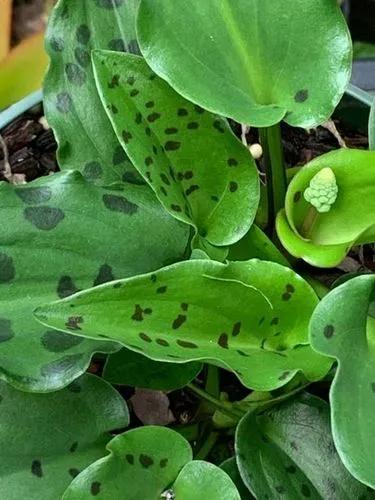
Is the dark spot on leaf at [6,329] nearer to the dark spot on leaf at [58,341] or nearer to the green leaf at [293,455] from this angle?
the dark spot on leaf at [58,341]

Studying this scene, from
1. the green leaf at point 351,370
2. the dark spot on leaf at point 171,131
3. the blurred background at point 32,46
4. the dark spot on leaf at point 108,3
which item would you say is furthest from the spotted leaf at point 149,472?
the blurred background at point 32,46

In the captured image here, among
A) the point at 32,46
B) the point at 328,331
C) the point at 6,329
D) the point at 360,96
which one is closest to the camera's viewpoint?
the point at 328,331

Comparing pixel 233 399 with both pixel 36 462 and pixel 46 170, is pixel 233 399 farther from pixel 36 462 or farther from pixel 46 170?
pixel 46 170

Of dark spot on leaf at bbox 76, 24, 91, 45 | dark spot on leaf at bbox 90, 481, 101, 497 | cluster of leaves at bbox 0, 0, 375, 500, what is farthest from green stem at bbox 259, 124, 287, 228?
dark spot on leaf at bbox 90, 481, 101, 497

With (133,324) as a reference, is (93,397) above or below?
below

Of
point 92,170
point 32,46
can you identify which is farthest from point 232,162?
point 32,46

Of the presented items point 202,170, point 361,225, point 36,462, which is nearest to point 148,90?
point 202,170

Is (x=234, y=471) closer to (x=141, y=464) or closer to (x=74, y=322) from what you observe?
(x=141, y=464)
